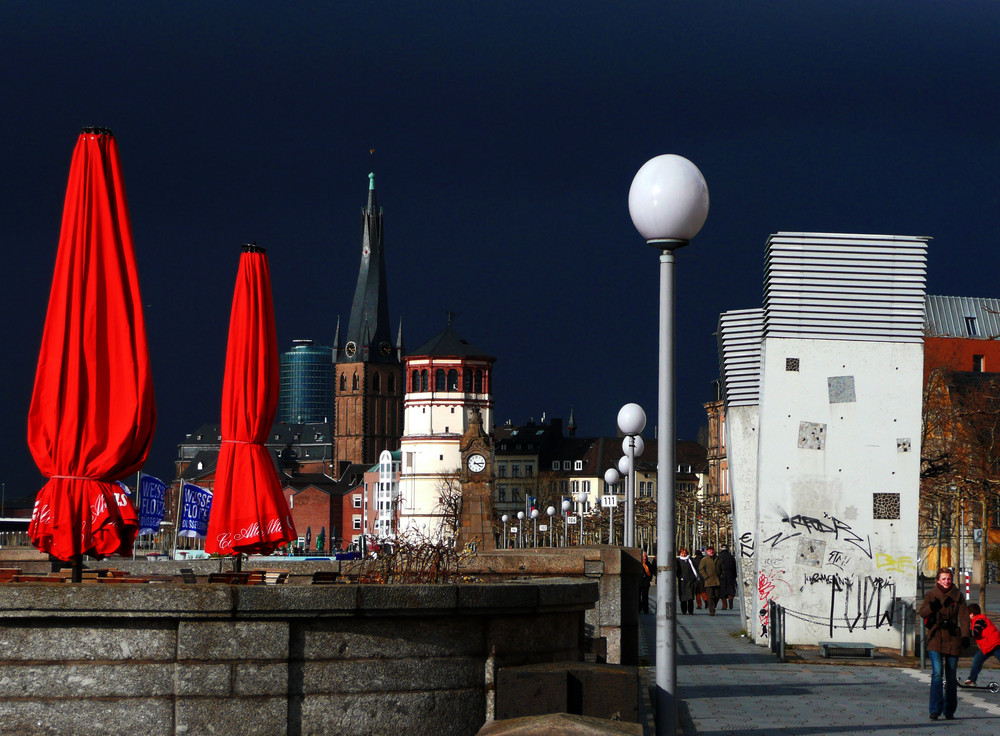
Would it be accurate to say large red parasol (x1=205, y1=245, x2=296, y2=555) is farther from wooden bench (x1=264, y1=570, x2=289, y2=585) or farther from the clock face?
the clock face

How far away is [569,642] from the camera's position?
32.6 ft

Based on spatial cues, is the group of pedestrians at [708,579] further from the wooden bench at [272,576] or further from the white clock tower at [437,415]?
the white clock tower at [437,415]

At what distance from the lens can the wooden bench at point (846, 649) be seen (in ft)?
67.8

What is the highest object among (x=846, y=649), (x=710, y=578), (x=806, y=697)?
(x=806, y=697)

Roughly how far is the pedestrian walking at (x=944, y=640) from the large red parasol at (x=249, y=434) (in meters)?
6.34

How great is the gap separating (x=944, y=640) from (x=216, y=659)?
8705 mm

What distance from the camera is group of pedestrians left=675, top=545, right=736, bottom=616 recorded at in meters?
33.4

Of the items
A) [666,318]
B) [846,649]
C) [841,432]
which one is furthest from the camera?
[841,432]

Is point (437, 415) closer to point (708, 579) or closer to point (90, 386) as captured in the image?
point (708, 579)

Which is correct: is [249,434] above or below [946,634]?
above

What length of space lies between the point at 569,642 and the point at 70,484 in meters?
3.50

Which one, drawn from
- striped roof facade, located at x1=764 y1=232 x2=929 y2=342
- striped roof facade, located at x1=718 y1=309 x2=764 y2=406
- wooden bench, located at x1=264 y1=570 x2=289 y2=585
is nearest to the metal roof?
striped roof facade, located at x1=718 y1=309 x2=764 y2=406

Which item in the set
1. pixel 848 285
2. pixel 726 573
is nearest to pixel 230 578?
pixel 848 285

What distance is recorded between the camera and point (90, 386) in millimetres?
10219
